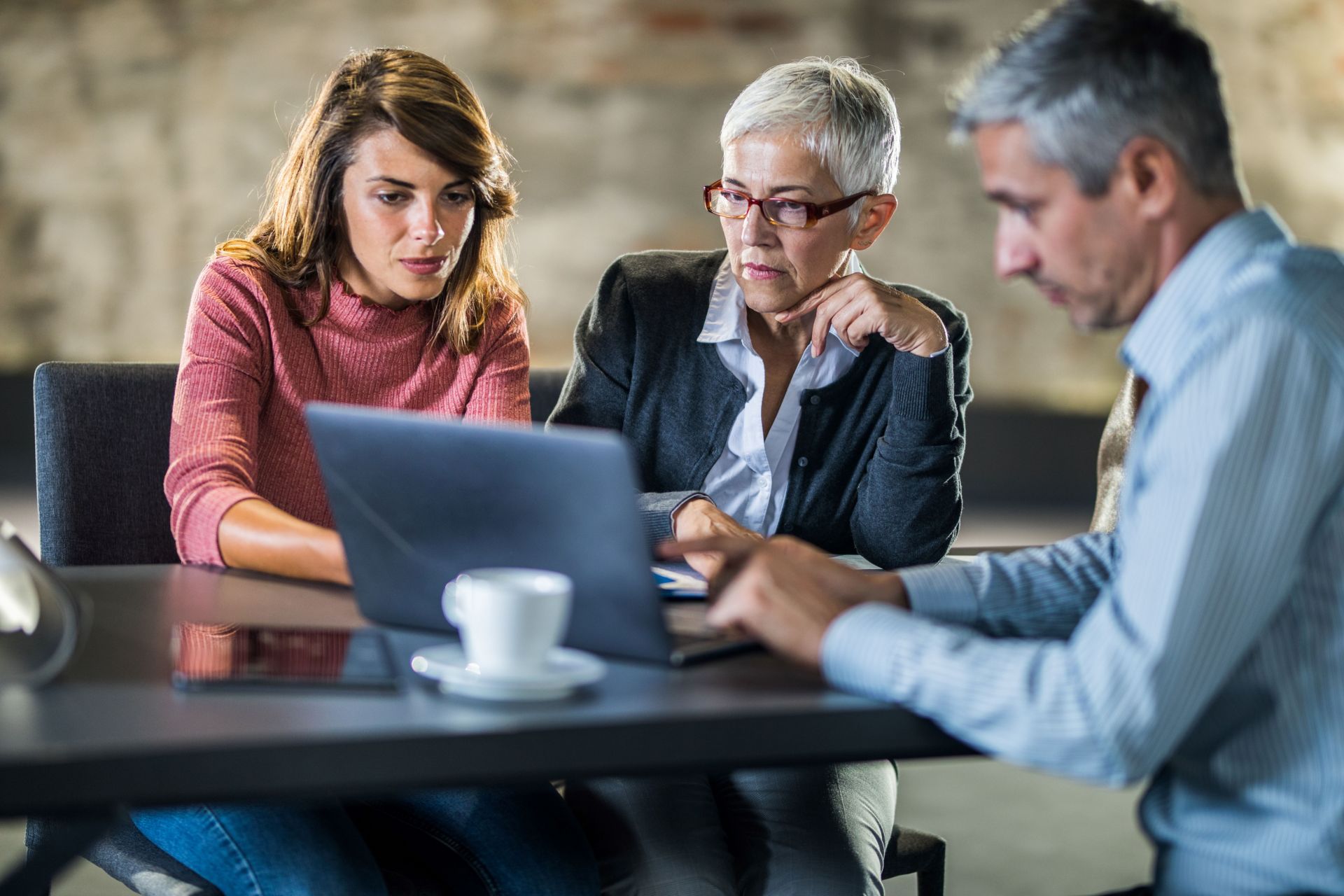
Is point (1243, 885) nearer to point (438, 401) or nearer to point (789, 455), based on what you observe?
point (789, 455)

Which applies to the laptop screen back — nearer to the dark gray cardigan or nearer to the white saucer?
the white saucer

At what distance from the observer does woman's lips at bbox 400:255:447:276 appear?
5.49 ft

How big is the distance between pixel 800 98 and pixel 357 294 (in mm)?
642

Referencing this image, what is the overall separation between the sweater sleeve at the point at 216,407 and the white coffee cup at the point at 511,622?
22.2 inches

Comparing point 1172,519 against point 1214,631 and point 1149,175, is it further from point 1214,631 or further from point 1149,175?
point 1149,175

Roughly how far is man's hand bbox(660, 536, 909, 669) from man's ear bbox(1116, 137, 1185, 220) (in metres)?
0.37

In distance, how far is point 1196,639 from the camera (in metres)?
0.82

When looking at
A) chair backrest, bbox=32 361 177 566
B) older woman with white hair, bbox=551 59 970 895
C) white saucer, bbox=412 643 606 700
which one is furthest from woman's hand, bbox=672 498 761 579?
chair backrest, bbox=32 361 177 566

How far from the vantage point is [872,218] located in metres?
1.84

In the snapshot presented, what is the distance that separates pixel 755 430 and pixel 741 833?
63 centimetres

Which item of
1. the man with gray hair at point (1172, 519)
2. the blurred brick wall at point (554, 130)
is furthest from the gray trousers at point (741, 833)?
the blurred brick wall at point (554, 130)

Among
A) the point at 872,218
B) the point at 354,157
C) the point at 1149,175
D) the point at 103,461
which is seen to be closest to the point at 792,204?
the point at 872,218

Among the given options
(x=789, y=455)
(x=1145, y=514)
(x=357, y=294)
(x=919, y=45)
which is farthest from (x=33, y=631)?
(x=919, y=45)

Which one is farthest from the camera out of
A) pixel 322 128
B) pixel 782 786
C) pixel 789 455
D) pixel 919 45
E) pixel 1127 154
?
pixel 919 45
